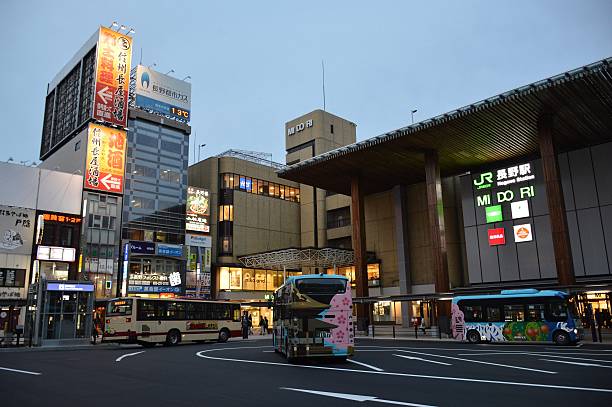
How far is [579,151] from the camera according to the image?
3616 centimetres

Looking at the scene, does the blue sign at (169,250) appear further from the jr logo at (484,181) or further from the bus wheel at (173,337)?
the jr logo at (484,181)

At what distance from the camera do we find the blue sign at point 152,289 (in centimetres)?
4706

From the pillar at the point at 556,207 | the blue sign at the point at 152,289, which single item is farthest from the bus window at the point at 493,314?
the blue sign at the point at 152,289

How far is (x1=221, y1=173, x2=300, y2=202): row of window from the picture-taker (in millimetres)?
57062

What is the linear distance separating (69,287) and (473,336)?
84.0 feet

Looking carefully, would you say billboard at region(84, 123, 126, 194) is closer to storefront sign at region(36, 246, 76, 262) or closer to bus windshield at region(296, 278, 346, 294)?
storefront sign at region(36, 246, 76, 262)

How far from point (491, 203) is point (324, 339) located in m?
28.0

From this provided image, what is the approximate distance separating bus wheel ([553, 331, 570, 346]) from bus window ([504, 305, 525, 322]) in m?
1.71

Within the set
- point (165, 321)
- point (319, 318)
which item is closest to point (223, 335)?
point (165, 321)

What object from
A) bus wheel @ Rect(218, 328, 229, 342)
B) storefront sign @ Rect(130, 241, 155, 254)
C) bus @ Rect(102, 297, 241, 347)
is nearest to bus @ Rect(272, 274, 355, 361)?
bus @ Rect(102, 297, 241, 347)

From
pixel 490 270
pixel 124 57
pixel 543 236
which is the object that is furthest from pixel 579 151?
pixel 124 57

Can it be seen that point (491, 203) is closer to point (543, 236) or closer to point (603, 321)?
point (543, 236)

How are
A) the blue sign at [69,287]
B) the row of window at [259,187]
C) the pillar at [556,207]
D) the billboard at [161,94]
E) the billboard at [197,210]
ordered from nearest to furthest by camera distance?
1. the pillar at [556,207]
2. the blue sign at [69,287]
3. the billboard at [197,210]
4. the billboard at [161,94]
5. the row of window at [259,187]

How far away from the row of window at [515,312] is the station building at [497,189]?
3.31 meters
